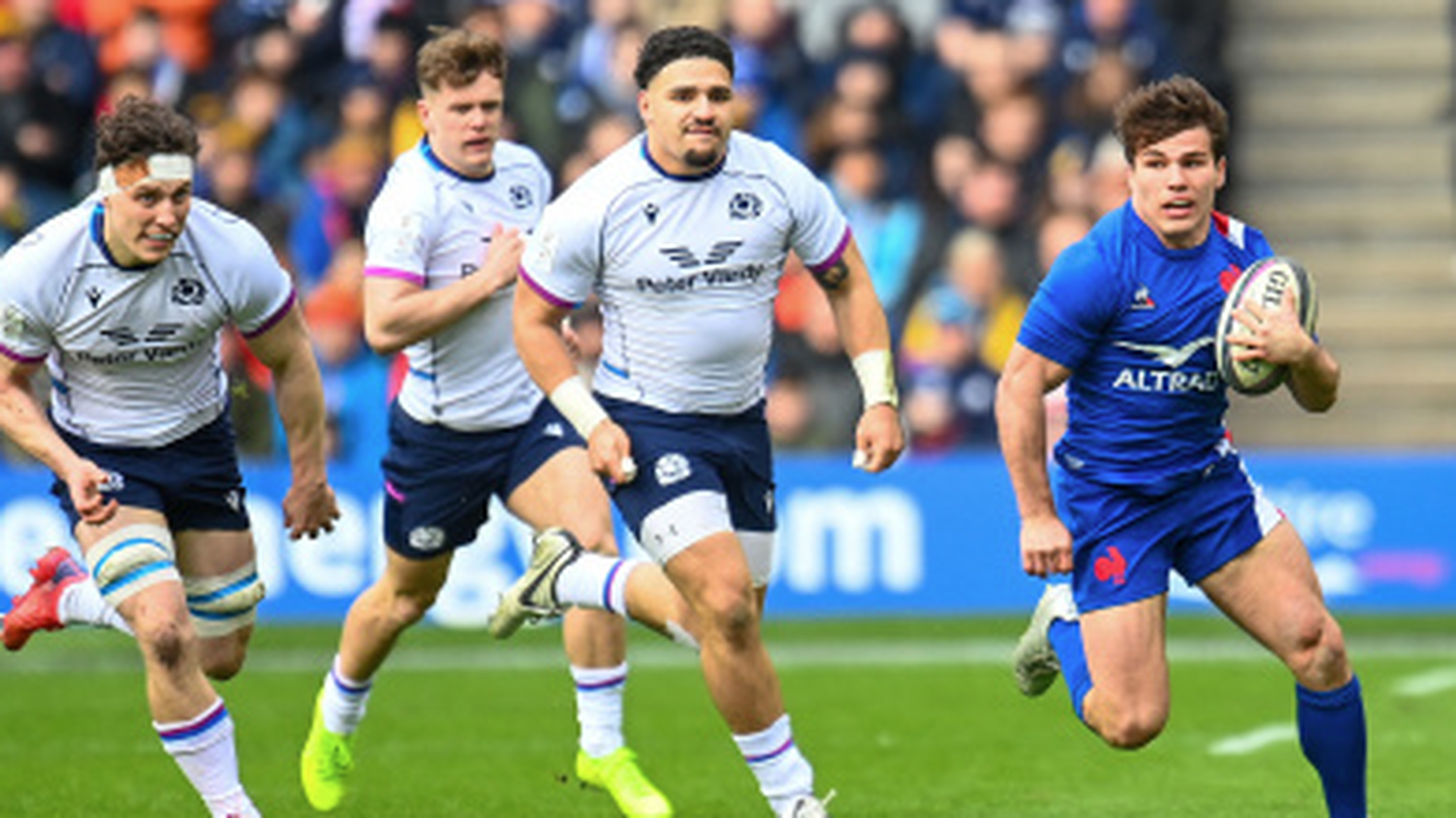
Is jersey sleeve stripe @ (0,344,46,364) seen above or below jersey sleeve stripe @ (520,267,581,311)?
below

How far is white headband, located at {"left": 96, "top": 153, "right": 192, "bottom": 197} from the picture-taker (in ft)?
27.1

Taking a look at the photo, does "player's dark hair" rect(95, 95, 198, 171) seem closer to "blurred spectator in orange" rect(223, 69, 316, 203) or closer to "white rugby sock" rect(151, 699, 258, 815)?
"white rugby sock" rect(151, 699, 258, 815)

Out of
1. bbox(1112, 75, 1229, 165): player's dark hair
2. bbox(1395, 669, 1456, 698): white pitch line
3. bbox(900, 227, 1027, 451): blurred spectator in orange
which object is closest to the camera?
bbox(1112, 75, 1229, 165): player's dark hair

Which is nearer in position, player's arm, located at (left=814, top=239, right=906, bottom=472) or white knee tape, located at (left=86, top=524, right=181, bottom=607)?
white knee tape, located at (left=86, top=524, right=181, bottom=607)

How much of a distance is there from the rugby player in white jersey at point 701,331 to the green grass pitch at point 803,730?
145 centimetres

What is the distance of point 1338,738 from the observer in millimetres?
8031

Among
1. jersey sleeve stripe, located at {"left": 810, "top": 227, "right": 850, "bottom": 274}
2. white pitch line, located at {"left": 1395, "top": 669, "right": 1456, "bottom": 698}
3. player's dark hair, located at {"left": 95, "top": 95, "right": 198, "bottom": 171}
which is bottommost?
white pitch line, located at {"left": 1395, "top": 669, "right": 1456, "bottom": 698}

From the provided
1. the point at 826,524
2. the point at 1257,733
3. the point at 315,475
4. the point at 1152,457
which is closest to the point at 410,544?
the point at 315,475

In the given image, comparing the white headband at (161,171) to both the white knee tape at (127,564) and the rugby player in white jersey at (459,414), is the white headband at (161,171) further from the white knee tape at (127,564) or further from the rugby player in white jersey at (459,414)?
the rugby player in white jersey at (459,414)

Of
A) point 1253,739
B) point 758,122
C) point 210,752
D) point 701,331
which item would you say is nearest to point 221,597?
point 210,752

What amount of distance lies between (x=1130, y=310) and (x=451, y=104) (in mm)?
2843

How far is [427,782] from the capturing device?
413 inches

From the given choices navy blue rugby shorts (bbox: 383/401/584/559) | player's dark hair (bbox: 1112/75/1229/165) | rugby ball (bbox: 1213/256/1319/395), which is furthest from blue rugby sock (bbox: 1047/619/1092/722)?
navy blue rugby shorts (bbox: 383/401/584/559)

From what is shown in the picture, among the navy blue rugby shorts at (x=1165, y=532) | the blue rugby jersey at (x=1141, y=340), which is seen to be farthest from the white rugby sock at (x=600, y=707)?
the blue rugby jersey at (x=1141, y=340)
